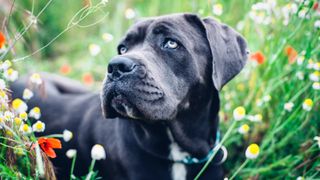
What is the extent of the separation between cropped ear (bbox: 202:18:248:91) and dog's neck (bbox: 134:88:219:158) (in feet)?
0.81

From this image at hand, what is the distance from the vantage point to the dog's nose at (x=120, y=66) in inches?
110

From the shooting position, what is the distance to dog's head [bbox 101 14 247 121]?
9.29 feet

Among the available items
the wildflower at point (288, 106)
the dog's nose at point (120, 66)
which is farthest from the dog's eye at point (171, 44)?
the wildflower at point (288, 106)

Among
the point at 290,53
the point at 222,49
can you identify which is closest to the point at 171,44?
the point at 222,49

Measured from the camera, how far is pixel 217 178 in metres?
3.31

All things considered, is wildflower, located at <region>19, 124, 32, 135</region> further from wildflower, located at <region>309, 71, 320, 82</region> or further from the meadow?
wildflower, located at <region>309, 71, 320, 82</region>

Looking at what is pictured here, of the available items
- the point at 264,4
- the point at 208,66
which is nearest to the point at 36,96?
the point at 208,66

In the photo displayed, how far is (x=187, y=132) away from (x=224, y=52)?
614 millimetres

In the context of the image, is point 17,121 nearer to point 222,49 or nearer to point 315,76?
point 222,49

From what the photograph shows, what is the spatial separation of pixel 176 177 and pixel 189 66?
0.76m

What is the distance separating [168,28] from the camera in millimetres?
3145

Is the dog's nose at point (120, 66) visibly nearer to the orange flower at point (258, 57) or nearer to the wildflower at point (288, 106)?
the wildflower at point (288, 106)

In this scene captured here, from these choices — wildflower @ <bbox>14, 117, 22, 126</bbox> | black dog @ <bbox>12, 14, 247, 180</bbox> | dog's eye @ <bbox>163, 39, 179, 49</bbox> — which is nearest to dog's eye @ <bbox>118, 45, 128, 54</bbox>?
black dog @ <bbox>12, 14, 247, 180</bbox>

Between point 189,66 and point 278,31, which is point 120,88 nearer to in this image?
point 189,66
